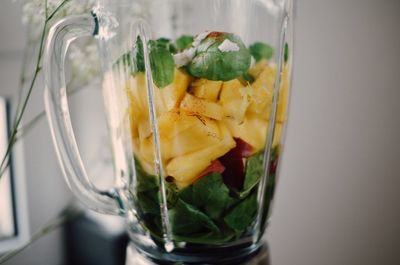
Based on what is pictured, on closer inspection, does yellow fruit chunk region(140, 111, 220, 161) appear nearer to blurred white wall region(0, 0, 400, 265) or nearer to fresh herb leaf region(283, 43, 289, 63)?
fresh herb leaf region(283, 43, 289, 63)

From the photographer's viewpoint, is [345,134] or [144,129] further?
[345,134]

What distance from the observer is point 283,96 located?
1.18 feet

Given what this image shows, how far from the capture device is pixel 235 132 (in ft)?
1.02

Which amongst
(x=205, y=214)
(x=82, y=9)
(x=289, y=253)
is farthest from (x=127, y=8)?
(x=289, y=253)

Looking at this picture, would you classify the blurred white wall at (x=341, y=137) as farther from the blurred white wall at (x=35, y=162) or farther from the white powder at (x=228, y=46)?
the white powder at (x=228, y=46)

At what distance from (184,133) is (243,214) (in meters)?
0.08

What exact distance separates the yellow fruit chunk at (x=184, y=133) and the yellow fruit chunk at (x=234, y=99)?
15 millimetres

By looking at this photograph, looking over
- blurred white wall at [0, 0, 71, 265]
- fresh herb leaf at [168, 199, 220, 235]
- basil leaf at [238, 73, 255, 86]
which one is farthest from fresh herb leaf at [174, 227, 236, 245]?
blurred white wall at [0, 0, 71, 265]

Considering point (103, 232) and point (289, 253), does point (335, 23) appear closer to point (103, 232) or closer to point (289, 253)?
point (289, 253)

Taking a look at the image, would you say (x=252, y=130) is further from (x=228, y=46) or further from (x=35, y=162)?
(x=35, y=162)

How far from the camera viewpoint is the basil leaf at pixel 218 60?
0.30m

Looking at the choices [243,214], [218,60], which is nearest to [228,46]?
[218,60]

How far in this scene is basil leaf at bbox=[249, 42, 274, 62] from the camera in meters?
0.37

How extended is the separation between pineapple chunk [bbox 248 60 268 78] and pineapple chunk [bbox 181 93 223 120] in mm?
41
